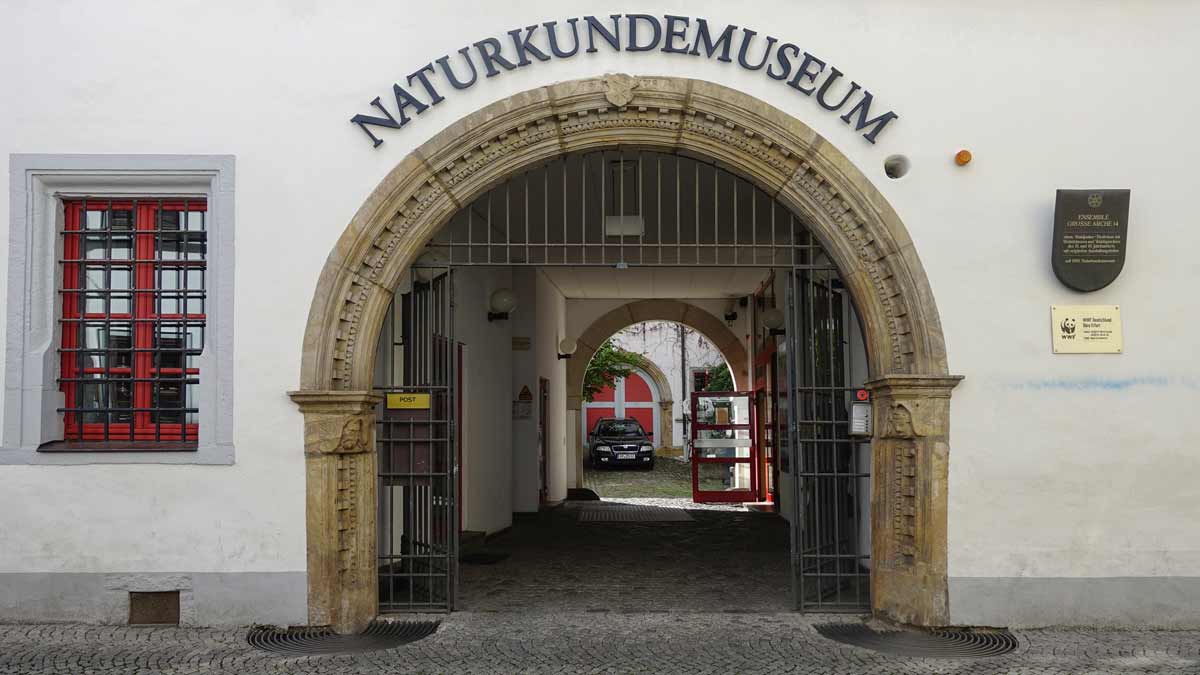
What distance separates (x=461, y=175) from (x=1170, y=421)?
474 cm

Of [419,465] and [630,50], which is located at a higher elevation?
[630,50]

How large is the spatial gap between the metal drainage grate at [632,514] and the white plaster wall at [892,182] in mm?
6946

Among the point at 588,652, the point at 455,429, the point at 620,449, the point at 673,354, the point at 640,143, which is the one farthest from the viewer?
the point at 673,354

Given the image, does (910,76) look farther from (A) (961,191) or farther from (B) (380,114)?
(B) (380,114)

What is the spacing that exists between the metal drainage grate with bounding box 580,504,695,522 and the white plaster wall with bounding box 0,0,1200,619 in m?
6.95

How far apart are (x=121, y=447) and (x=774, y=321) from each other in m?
8.44

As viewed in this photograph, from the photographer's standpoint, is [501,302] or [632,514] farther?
[632,514]

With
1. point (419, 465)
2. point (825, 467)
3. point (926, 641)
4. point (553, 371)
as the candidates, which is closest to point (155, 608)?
point (419, 465)

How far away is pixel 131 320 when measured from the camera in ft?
22.8

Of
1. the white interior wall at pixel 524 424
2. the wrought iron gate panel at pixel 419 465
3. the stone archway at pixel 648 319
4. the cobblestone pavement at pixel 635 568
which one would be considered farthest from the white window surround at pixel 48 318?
the stone archway at pixel 648 319

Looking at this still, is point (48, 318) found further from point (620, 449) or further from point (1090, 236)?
point (620, 449)

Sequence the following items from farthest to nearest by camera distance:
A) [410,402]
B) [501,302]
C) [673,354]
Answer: [673,354]
[501,302]
[410,402]

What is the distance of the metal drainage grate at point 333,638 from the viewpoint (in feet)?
20.5

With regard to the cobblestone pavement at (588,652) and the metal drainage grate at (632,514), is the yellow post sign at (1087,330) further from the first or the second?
the metal drainage grate at (632,514)
